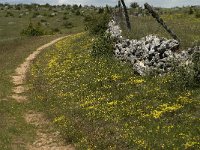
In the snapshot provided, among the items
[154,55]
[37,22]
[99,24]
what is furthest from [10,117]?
[37,22]

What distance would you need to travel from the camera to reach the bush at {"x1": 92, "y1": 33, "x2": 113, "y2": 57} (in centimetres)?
3303

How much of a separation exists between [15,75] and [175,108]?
19.6 m

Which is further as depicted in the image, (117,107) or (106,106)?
(106,106)

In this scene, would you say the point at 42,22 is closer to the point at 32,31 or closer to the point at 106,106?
the point at 32,31

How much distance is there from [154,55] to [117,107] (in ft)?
20.0

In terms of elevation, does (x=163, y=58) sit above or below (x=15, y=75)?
above

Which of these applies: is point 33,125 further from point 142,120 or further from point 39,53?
point 39,53

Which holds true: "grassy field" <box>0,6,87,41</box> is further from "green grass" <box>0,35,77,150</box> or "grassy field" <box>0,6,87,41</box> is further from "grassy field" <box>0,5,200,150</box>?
"grassy field" <box>0,5,200,150</box>

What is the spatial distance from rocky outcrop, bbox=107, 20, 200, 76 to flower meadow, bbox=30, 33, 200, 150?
0.70m

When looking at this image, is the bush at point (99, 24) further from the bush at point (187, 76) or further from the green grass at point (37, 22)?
the green grass at point (37, 22)

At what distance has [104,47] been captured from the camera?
3362 cm

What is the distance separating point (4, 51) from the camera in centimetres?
5056

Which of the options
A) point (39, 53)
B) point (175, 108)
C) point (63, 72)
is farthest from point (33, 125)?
point (39, 53)

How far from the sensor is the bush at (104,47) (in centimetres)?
3303
